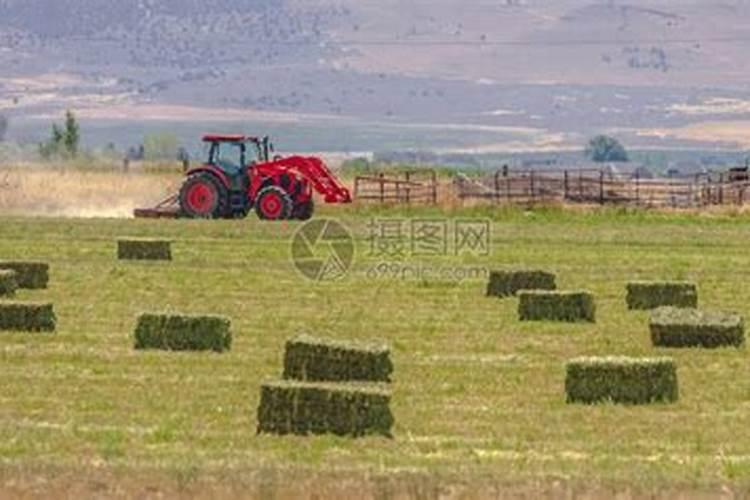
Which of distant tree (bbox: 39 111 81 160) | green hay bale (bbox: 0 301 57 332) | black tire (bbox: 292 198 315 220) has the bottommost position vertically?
distant tree (bbox: 39 111 81 160)

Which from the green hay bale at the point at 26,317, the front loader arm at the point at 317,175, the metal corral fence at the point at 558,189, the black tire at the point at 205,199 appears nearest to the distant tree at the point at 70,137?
the metal corral fence at the point at 558,189

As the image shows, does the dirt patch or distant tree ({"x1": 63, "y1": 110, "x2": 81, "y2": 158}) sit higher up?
the dirt patch

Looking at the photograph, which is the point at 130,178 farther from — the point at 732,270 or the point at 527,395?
the point at 527,395

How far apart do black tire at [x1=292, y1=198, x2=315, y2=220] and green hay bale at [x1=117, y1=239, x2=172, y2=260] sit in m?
12.9

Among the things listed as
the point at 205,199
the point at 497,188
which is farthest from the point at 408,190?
the point at 205,199

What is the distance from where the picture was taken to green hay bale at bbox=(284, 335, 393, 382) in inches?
968

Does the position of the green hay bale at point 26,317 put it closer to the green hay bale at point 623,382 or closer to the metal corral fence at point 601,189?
the green hay bale at point 623,382

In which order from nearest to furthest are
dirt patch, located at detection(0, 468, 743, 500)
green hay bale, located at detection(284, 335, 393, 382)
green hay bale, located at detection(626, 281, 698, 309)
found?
dirt patch, located at detection(0, 468, 743, 500) < green hay bale, located at detection(284, 335, 393, 382) < green hay bale, located at detection(626, 281, 698, 309)

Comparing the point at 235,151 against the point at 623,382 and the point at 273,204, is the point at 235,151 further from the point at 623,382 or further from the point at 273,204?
the point at 623,382

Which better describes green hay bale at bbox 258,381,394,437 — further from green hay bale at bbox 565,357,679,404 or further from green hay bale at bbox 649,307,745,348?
green hay bale at bbox 649,307,745,348

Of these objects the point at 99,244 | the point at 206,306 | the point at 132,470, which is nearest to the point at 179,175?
the point at 99,244

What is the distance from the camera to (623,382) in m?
24.2

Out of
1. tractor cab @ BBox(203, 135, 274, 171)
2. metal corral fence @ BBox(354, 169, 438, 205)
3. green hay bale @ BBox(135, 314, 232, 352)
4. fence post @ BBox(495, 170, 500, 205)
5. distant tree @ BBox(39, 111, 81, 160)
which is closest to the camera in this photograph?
green hay bale @ BBox(135, 314, 232, 352)

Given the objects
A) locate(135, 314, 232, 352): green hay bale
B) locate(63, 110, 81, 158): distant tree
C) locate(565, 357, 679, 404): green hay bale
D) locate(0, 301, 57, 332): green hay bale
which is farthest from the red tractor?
locate(63, 110, 81, 158): distant tree
